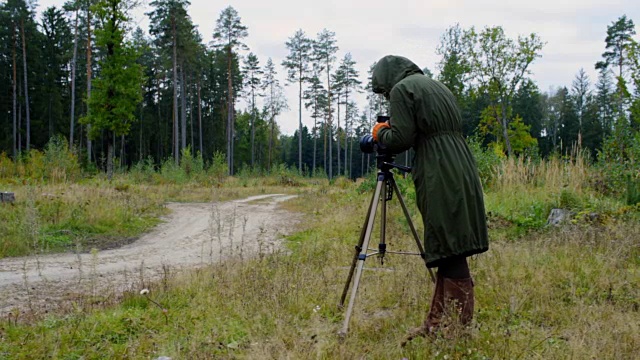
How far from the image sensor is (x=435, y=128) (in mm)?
3113

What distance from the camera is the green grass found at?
10.1ft

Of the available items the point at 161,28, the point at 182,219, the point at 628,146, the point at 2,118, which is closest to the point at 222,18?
the point at 161,28

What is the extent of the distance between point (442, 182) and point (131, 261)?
586cm

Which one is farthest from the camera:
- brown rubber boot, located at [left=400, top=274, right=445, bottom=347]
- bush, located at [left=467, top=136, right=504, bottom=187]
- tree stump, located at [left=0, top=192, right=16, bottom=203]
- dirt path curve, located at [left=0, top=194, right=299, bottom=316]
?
bush, located at [left=467, top=136, right=504, bottom=187]

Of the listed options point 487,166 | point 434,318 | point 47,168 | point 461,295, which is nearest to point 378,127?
point 461,295

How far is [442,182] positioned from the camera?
9.82 feet

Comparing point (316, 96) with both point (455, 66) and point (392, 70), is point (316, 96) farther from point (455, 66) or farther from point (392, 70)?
point (392, 70)

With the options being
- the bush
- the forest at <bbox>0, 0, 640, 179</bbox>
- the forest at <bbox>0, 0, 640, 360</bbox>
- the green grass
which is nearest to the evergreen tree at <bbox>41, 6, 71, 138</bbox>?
the forest at <bbox>0, 0, 640, 179</bbox>

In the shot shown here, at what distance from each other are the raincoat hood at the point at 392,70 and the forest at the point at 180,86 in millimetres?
8328

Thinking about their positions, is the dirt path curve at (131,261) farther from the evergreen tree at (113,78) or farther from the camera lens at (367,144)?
the evergreen tree at (113,78)

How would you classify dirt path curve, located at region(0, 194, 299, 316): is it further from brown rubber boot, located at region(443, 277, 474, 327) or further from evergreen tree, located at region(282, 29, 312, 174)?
evergreen tree, located at region(282, 29, 312, 174)

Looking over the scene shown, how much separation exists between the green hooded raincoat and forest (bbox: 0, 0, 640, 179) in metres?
8.30

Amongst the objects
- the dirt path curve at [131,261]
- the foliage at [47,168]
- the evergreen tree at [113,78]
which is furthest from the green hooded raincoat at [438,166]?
the evergreen tree at [113,78]

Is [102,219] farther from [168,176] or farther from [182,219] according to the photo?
[168,176]
